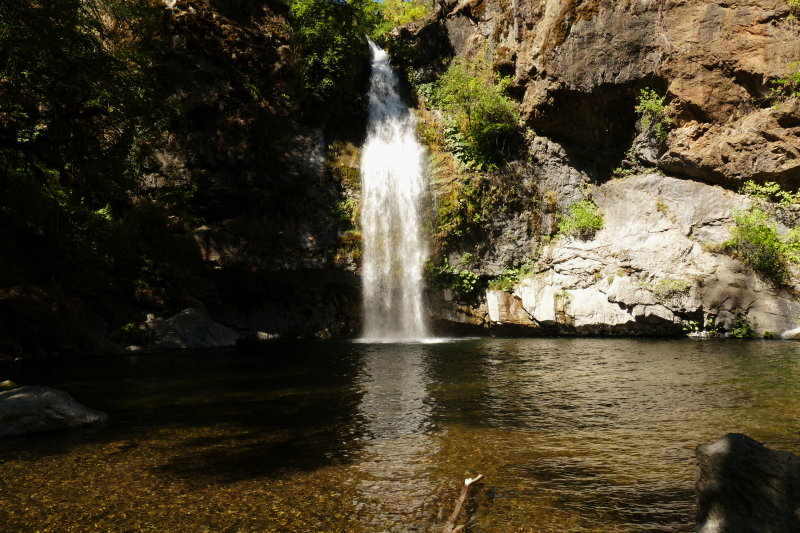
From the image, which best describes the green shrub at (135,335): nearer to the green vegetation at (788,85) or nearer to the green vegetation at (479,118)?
the green vegetation at (479,118)

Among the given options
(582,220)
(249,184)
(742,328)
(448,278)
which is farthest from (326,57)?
(742,328)

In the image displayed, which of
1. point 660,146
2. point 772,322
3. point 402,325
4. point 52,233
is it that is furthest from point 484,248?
point 52,233

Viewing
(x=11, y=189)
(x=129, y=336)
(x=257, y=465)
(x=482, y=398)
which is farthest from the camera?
(x=129, y=336)

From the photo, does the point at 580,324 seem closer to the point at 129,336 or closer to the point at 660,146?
the point at 660,146

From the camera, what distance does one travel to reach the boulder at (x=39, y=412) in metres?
5.46

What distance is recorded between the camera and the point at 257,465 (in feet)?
14.5

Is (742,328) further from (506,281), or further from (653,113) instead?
(653,113)

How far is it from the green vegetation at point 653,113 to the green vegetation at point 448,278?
7.96 metres

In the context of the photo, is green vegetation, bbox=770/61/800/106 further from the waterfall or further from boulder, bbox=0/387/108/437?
boulder, bbox=0/387/108/437

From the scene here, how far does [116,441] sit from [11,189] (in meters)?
11.1

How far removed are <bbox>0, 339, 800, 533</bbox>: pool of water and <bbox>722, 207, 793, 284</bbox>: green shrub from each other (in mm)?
5807

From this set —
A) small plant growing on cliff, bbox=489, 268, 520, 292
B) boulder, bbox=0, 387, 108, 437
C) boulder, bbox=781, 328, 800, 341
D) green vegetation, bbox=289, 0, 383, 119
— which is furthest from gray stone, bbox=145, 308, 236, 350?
boulder, bbox=781, 328, 800, 341

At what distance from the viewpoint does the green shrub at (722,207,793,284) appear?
13969mm

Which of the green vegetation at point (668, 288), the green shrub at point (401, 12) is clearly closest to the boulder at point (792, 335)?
the green vegetation at point (668, 288)
